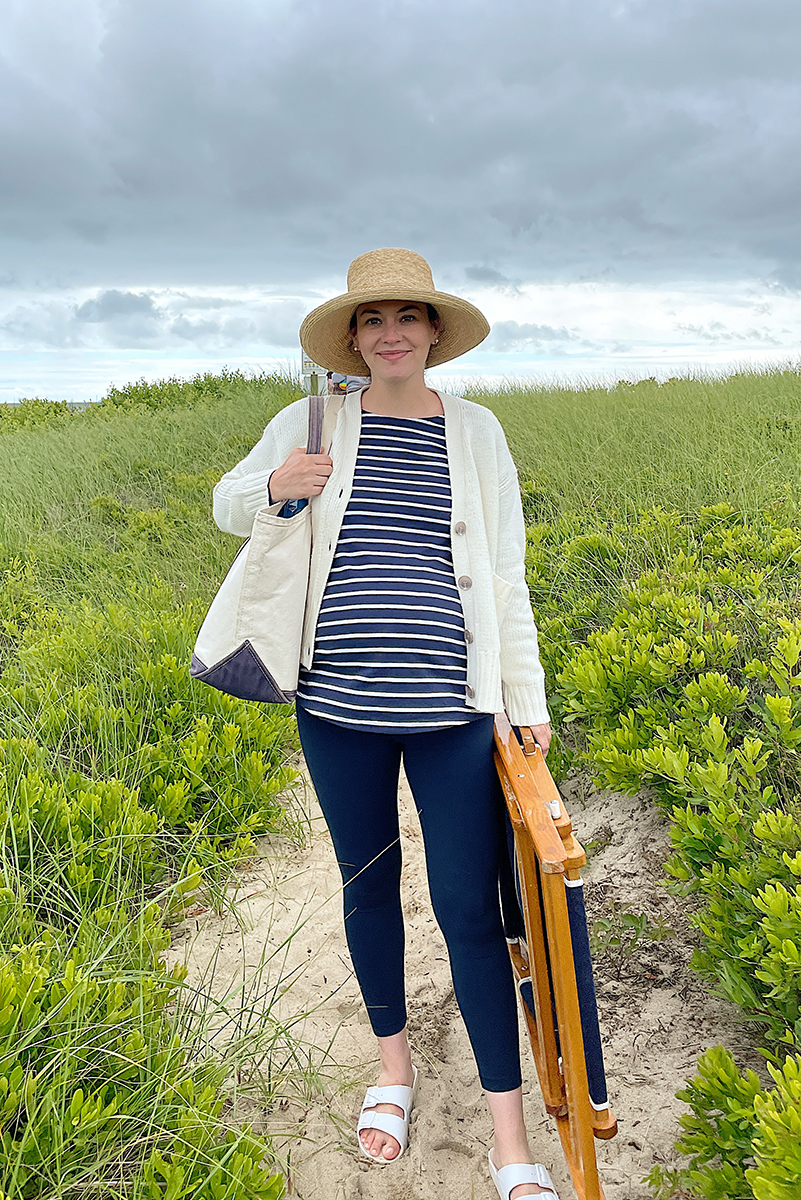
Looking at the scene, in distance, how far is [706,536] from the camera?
17.5ft

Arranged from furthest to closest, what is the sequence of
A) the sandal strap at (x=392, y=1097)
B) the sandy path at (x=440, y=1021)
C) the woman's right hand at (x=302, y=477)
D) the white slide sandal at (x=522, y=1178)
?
1. the sandal strap at (x=392, y=1097)
2. the sandy path at (x=440, y=1021)
3. the white slide sandal at (x=522, y=1178)
4. the woman's right hand at (x=302, y=477)

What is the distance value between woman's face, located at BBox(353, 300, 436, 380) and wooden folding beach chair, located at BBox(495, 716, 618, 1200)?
3.42 ft

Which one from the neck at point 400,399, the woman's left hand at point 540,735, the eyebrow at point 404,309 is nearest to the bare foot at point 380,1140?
the woman's left hand at point 540,735

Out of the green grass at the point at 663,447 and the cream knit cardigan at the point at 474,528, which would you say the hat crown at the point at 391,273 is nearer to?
the cream knit cardigan at the point at 474,528

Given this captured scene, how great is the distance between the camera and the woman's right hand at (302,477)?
91.5 inches

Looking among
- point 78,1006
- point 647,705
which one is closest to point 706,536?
point 647,705

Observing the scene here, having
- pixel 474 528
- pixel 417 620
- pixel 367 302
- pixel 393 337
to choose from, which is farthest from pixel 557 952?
pixel 367 302

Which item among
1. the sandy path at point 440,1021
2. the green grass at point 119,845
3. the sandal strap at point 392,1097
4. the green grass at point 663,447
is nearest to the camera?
the green grass at point 119,845

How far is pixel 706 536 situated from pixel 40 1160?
15.4ft

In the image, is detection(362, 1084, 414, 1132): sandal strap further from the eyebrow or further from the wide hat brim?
the eyebrow

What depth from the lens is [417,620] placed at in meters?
2.25

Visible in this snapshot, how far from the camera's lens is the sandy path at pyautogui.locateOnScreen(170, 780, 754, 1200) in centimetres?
262

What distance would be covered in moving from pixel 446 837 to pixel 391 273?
1.58 m

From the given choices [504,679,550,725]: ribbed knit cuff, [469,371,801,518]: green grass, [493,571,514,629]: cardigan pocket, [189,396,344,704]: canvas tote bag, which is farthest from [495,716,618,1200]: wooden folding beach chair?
[469,371,801,518]: green grass
